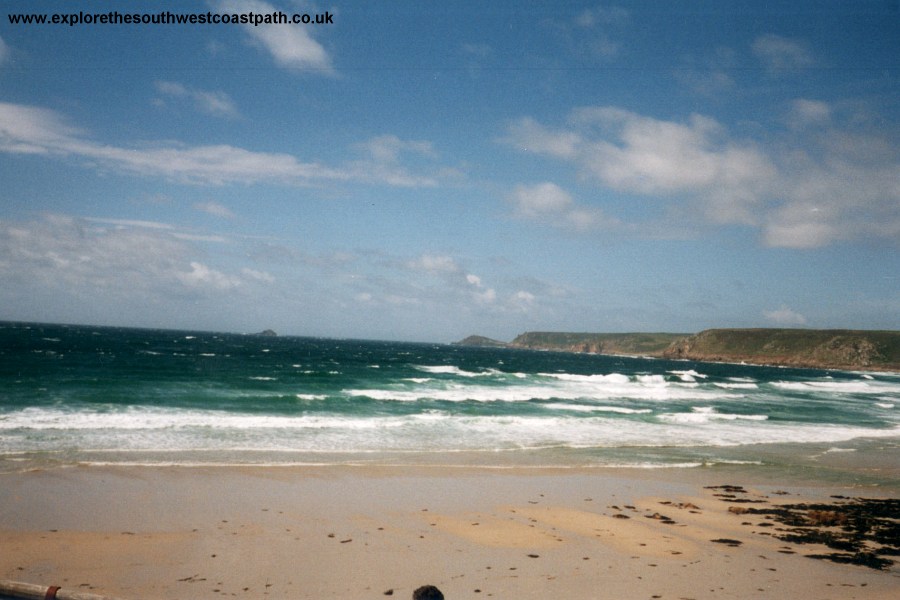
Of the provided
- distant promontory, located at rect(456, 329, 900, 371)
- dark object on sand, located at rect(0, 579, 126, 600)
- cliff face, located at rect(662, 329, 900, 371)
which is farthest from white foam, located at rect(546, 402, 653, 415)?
cliff face, located at rect(662, 329, 900, 371)

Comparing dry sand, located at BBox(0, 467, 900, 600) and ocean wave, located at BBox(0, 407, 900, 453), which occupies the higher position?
dry sand, located at BBox(0, 467, 900, 600)

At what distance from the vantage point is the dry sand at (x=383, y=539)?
7379mm

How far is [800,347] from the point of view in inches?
5133

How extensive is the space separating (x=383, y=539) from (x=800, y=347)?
149090 millimetres

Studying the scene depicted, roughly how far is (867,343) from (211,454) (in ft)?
492

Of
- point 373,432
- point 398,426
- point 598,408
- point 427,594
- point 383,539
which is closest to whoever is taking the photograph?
point 427,594

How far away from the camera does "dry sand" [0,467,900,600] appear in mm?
7379

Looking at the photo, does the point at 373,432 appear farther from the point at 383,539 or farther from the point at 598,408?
the point at 598,408

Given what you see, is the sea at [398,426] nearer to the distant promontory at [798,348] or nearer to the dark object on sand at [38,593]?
the dark object on sand at [38,593]

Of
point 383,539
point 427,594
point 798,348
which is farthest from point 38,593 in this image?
point 798,348

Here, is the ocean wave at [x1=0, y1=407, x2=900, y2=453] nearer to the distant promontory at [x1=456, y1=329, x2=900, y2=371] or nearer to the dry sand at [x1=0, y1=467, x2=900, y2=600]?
the dry sand at [x1=0, y1=467, x2=900, y2=600]

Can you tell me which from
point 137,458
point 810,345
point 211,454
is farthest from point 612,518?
point 810,345

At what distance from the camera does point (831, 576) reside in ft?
26.7

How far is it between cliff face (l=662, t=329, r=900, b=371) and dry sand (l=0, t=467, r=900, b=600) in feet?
441
